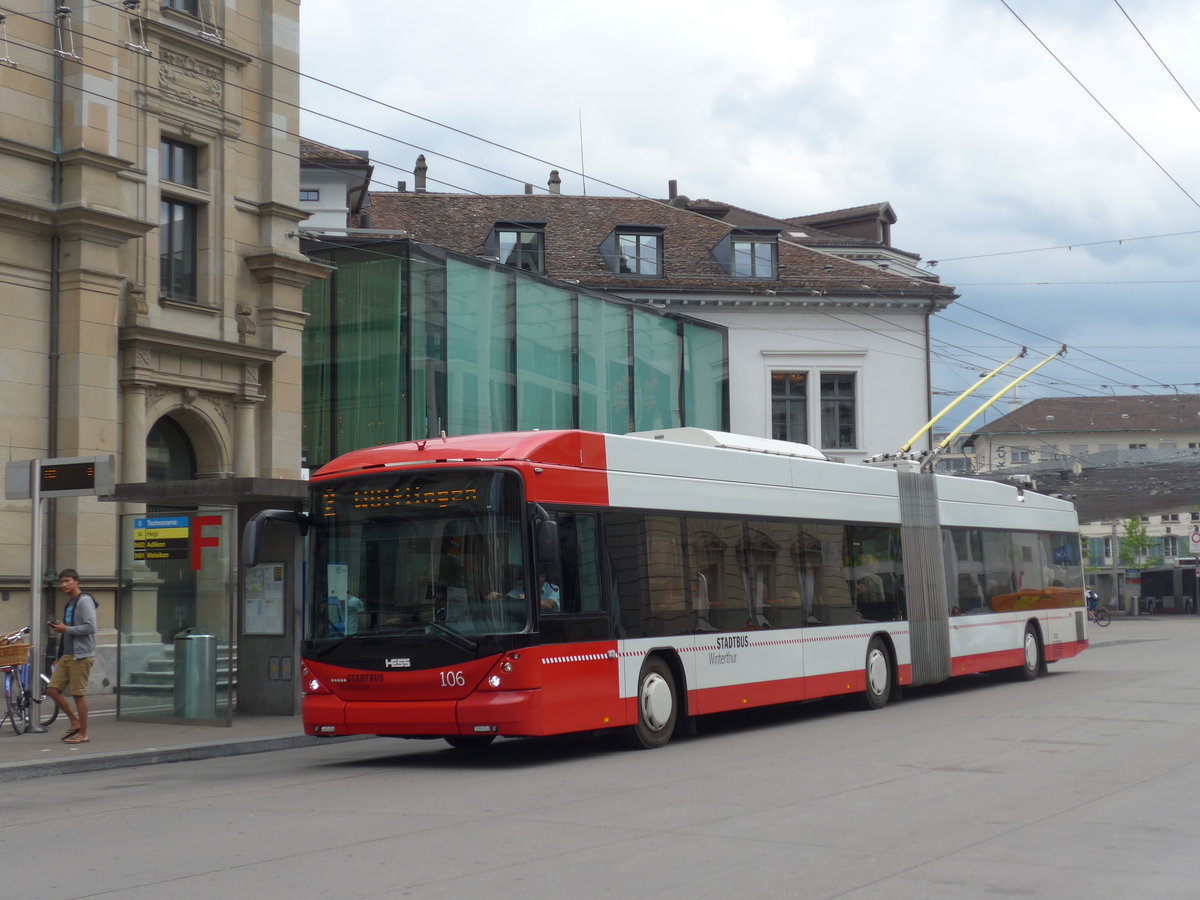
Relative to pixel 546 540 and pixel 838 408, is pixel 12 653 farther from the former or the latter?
pixel 838 408

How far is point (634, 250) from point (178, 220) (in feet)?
61.4

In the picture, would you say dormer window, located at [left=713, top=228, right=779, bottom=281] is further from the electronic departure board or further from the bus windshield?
the bus windshield

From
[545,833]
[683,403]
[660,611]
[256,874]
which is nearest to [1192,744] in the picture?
[660,611]

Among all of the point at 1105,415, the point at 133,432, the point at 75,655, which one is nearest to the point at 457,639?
the point at 75,655

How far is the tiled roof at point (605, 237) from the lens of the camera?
40.2 meters

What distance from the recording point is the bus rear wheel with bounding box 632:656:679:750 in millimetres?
13617

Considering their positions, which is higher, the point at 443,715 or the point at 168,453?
the point at 168,453

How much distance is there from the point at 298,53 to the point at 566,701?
57.9ft

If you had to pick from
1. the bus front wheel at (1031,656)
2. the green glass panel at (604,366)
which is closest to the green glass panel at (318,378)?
the green glass panel at (604,366)

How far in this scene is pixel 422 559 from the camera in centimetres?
1235

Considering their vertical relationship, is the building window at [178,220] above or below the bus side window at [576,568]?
above

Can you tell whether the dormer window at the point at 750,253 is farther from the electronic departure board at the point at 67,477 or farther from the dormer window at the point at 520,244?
the electronic departure board at the point at 67,477

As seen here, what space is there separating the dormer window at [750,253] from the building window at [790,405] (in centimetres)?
297

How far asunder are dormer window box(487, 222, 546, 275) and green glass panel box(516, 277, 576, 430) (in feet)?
26.3
